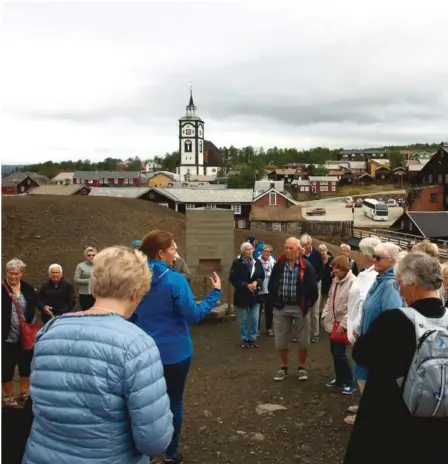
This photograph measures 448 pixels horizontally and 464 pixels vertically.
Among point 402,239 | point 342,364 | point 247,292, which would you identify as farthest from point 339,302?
point 402,239

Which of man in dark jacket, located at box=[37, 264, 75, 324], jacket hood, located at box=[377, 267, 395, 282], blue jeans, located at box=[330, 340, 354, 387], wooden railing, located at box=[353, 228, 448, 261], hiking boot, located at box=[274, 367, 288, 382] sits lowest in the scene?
wooden railing, located at box=[353, 228, 448, 261]

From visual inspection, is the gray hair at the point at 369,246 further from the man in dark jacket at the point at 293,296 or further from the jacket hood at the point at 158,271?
the jacket hood at the point at 158,271

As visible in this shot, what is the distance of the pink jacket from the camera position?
595cm

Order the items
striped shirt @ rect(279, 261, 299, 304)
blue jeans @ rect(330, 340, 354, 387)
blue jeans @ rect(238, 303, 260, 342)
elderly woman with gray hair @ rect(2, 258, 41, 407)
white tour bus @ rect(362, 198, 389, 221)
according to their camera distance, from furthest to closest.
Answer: white tour bus @ rect(362, 198, 389, 221) < blue jeans @ rect(238, 303, 260, 342) < striped shirt @ rect(279, 261, 299, 304) < blue jeans @ rect(330, 340, 354, 387) < elderly woman with gray hair @ rect(2, 258, 41, 407)

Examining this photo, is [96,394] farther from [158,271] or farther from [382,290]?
[382,290]

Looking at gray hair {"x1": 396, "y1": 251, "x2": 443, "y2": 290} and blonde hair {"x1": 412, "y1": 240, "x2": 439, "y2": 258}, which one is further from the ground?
gray hair {"x1": 396, "y1": 251, "x2": 443, "y2": 290}

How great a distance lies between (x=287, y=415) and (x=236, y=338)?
4084mm

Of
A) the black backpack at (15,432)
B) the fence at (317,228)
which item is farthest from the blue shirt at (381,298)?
the fence at (317,228)

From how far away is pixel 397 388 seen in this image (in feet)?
9.04

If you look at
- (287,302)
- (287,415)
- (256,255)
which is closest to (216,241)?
(256,255)

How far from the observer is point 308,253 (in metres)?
9.27

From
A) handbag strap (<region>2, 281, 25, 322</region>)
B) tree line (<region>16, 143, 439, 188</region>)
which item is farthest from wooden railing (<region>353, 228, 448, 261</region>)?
tree line (<region>16, 143, 439, 188</region>)

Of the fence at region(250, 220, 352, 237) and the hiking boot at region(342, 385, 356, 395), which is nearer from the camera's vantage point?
the hiking boot at region(342, 385, 356, 395)

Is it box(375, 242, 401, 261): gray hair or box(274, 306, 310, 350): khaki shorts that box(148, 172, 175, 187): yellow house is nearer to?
box(274, 306, 310, 350): khaki shorts
